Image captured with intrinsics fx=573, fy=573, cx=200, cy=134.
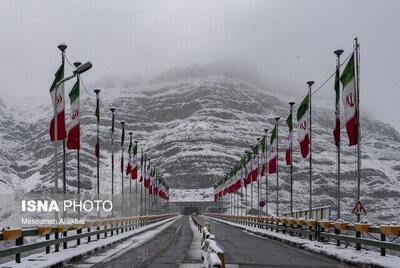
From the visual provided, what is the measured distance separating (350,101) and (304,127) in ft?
33.4

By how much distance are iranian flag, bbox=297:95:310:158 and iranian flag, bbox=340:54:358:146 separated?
340 inches

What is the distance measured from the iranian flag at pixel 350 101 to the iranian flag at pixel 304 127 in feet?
28.3

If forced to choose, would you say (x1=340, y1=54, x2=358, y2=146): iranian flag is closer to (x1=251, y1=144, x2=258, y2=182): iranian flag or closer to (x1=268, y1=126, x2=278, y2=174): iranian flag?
(x1=268, y1=126, x2=278, y2=174): iranian flag

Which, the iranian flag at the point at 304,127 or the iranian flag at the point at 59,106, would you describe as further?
the iranian flag at the point at 304,127

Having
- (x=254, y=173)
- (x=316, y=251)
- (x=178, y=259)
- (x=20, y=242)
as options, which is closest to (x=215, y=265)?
(x=20, y=242)

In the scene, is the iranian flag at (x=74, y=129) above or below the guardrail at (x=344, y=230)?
above

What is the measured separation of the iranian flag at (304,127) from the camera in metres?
35.6

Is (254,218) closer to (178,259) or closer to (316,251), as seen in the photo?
(316,251)

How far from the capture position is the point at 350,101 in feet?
84.7

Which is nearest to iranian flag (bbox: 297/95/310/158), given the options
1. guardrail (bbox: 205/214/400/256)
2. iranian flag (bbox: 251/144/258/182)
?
guardrail (bbox: 205/214/400/256)

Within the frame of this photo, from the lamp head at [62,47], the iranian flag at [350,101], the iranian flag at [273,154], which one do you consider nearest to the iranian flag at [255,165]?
the iranian flag at [273,154]

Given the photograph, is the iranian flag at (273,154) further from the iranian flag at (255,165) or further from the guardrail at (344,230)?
the iranian flag at (255,165)

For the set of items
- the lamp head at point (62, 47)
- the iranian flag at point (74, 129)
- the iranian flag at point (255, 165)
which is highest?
the lamp head at point (62, 47)

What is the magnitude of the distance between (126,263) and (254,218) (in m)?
38.5
